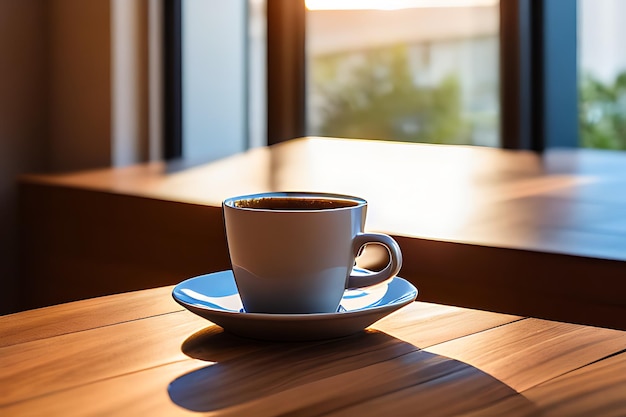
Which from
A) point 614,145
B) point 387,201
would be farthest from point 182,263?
point 614,145

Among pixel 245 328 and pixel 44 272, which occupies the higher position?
pixel 245 328

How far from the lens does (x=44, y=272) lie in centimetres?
186

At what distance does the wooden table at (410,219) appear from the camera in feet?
3.19

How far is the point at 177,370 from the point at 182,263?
0.99 m

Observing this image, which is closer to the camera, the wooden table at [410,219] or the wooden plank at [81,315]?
the wooden plank at [81,315]

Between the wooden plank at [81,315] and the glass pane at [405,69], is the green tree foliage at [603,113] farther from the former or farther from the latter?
the wooden plank at [81,315]

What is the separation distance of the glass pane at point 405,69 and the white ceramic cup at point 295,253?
1608 millimetres

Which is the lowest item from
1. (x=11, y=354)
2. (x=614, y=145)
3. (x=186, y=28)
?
(x=11, y=354)

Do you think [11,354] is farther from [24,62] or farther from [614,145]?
[24,62]

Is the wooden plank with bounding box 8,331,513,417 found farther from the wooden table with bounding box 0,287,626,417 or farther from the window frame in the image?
the window frame

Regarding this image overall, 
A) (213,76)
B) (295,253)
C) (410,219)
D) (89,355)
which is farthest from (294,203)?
(213,76)

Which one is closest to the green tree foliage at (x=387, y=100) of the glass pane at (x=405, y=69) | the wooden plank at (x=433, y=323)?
the glass pane at (x=405, y=69)

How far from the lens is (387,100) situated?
7.16 ft

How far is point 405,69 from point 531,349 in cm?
171
